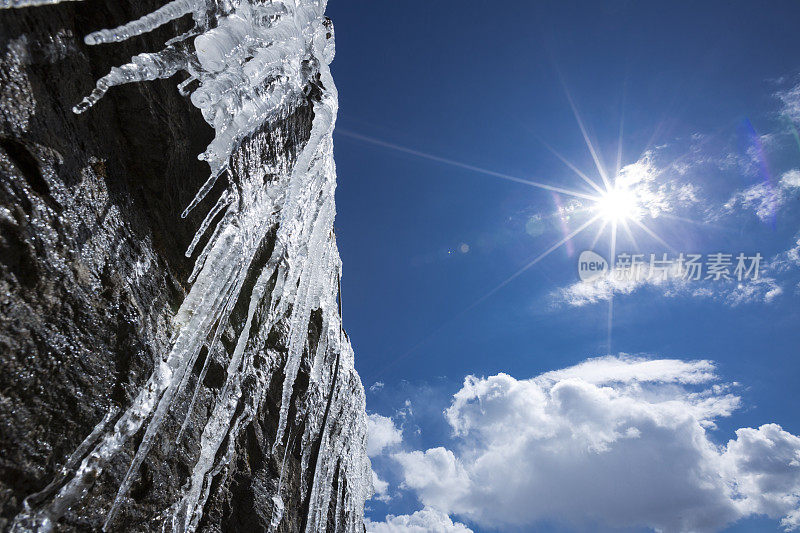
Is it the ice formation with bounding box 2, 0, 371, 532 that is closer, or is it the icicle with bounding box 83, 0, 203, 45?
the icicle with bounding box 83, 0, 203, 45

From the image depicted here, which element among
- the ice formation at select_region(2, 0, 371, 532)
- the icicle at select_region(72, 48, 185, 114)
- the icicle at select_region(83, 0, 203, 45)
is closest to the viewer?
the icicle at select_region(83, 0, 203, 45)

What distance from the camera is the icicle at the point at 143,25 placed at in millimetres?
2141

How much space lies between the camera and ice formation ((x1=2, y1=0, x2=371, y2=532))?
2.52 meters

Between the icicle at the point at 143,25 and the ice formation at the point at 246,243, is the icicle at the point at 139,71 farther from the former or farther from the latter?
the icicle at the point at 143,25

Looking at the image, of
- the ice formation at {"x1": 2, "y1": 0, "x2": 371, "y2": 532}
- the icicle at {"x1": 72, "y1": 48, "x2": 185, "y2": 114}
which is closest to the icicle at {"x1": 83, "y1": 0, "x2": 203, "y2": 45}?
the ice formation at {"x1": 2, "y1": 0, "x2": 371, "y2": 532}

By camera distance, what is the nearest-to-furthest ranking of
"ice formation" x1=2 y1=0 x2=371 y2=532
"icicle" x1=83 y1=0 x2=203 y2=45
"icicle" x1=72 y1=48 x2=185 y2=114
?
"icicle" x1=83 y1=0 x2=203 y2=45 < "icicle" x1=72 y1=48 x2=185 y2=114 < "ice formation" x1=2 y1=0 x2=371 y2=532

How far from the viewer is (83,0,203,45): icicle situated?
2.14 metres

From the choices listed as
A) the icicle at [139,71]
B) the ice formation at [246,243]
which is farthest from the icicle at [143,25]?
the icicle at [139,71]

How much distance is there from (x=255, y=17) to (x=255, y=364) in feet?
10.4

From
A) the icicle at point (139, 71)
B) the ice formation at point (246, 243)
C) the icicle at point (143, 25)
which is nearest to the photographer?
the icicle at point (143, 25)

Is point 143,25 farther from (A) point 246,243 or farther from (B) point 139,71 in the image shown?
(A) point 246,243

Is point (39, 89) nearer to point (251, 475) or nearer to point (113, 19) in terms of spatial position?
point (113, 19)

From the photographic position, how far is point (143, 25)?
2303mm

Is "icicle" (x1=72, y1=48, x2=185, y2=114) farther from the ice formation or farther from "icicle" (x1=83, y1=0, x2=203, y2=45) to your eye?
"icicle" (x1=83, y1=0, x2=203, y2=45)
